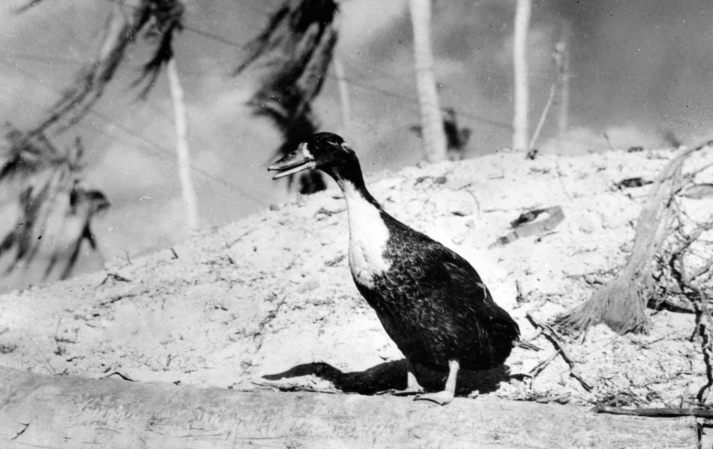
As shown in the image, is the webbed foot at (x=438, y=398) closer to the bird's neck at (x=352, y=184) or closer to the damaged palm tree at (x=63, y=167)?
the bird's neck at (x=352, y=184)

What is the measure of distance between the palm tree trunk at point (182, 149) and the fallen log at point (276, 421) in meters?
0.84

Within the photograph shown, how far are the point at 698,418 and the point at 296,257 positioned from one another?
1.47 m

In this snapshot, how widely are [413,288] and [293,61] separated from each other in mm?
1054

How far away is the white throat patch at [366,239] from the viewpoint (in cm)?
199

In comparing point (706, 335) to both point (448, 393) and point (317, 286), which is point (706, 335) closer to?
point (448, 393)

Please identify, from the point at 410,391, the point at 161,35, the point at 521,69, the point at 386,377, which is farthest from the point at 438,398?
the point at 161,35

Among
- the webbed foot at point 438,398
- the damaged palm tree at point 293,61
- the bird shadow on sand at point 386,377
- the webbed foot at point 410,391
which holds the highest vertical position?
the damaged palm tree at point 293,61

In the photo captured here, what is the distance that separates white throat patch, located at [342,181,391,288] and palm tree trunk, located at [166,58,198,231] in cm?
83

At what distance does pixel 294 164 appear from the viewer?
2.18 metres

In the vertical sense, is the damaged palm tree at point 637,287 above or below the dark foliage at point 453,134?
below

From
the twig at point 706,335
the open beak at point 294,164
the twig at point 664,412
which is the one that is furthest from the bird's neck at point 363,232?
the twig at point 706,335

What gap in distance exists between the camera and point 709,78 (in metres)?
2.50

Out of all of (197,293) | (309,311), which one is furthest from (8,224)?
(309,311)

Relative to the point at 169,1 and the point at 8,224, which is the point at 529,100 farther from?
the point at 8,224
